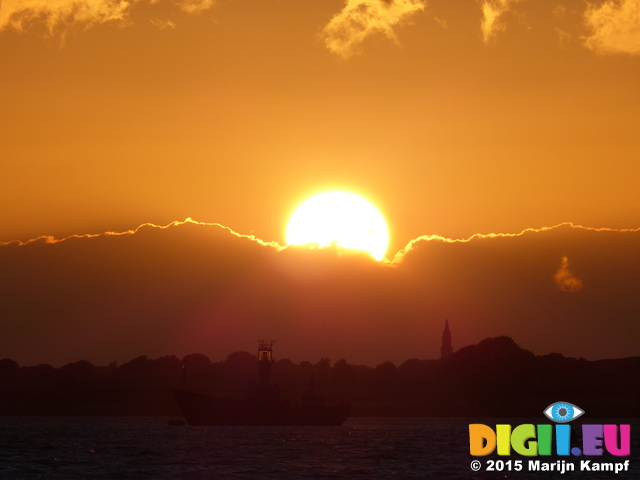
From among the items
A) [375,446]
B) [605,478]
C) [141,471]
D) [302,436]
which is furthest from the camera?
[302,436]

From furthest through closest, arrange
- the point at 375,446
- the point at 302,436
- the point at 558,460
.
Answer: the point at 302,436 < the point at 375,446 < the point at 558,460

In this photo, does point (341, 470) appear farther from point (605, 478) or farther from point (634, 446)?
point (634, 446)

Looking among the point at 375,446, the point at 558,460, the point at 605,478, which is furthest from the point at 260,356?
the point at 605,478

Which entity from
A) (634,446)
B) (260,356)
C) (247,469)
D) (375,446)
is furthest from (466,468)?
(260,356)

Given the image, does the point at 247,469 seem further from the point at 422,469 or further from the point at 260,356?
the point at 260,356

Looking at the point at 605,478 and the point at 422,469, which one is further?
the point at 422,469

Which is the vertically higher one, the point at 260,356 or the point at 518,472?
the point at 260,356

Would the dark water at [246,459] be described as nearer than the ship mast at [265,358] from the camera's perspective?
Yes

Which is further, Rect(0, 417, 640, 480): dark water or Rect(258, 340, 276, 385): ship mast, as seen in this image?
Rect(258, 340, 276, 385): ship mast

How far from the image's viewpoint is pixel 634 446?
482 feet

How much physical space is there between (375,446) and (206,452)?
33813 mm

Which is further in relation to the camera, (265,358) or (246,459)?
(265,358)

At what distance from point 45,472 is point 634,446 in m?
94.4

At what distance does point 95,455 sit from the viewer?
401 feet
